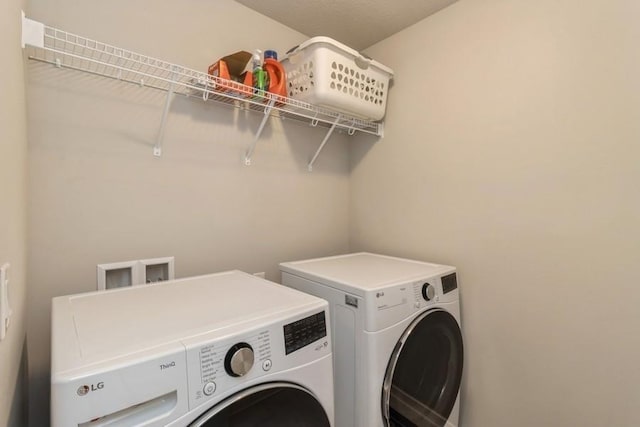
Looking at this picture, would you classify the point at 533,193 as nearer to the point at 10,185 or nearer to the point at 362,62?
the point at 362,62

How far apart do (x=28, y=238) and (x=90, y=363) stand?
73 cm

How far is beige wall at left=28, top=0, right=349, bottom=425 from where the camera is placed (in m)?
1.10

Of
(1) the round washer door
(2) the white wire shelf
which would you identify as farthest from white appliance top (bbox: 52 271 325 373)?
(2) the white wire shelf

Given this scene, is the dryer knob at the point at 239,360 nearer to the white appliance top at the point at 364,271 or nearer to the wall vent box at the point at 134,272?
the white appliance top at the point at 364,271

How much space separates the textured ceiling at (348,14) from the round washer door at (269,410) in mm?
1697

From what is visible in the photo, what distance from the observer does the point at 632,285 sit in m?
1.10

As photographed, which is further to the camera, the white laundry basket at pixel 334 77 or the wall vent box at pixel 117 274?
the white laundry basket at pixel 334 77

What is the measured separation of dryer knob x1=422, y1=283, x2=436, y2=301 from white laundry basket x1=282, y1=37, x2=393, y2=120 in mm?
955

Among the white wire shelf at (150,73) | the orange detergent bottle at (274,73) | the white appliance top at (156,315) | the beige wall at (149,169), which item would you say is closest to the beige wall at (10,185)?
the white appliance top at (156,315)

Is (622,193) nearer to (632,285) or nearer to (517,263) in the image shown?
(632,285)

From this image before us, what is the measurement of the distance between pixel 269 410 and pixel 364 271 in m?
0.77

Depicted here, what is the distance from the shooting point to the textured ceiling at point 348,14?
5.16 feet

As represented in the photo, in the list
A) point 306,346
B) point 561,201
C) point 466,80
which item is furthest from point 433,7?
point 306,346

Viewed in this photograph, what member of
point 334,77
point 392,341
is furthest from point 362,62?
point 392,341
